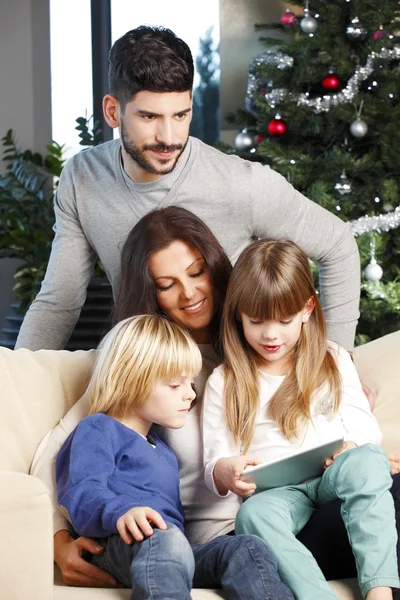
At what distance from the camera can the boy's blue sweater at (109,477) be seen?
1.62 meters

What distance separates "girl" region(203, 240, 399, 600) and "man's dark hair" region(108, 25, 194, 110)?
405 mm

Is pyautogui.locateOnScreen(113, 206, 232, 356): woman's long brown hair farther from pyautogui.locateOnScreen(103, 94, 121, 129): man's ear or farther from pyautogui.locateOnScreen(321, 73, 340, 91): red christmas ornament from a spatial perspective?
pyautogui.locateOnScreen(321, 73, 340, 91): red christmas ornament

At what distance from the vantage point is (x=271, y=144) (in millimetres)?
3793

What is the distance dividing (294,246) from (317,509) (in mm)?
546

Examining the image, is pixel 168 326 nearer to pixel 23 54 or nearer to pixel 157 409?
Answer: pixel 157 409

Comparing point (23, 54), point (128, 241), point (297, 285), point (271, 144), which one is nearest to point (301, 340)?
point (297, 285)

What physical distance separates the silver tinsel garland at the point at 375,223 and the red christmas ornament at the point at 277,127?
485 millimetres

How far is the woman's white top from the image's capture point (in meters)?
1.86

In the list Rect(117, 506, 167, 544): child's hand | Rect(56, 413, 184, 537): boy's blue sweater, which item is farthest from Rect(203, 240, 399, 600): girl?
Rect(117, 506, 167, 544): child's hand

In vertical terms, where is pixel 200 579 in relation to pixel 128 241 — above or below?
below

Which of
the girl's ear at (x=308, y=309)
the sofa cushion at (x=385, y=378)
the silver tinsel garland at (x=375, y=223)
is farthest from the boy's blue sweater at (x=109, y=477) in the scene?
the silver tinsel garland at (x=375, y=223)

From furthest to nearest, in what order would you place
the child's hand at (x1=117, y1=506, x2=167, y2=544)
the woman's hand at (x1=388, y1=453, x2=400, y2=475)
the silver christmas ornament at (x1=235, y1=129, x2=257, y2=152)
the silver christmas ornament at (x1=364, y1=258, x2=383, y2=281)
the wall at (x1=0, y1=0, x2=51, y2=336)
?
1. the wall at (x1=0, y1=0, x2=51, y2=336)
2. the silver christmas ornament at (x1=235, y1=129, x2=257, y2=152)
3. the silver christmas ornament at (x1=364, y1=258, x2=383, y2=281)
4. the woman's hand at (x1=388, y1=453, x2=400, y2=475)
5. the child's hand at (x1=117, y1=506, x2=167, y2=544)

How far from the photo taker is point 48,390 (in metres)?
2.00

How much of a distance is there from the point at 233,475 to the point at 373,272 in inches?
80.7
